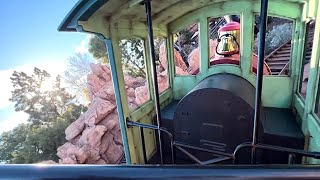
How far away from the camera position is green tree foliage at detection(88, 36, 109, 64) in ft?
65.3

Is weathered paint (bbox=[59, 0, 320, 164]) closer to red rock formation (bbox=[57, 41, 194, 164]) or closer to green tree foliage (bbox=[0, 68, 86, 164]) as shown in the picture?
red rock formation (bbox=[57, 41, 194, 164])

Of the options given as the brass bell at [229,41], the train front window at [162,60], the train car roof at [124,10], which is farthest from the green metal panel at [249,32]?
the train front window at [162,60]

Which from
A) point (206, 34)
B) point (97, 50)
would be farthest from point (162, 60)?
point (97, 50)

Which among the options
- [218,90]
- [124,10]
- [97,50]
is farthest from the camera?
[97,50]

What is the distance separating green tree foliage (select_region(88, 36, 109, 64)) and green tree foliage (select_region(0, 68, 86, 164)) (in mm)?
4619

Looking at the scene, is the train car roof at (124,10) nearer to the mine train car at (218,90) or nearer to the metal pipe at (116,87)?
the mine train car at (218,90)

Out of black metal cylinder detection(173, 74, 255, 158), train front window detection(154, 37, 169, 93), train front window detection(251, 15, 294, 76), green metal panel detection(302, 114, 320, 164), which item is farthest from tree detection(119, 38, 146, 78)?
green metal panel detection(302, 114, 320, 164)

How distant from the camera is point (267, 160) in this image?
3359mm

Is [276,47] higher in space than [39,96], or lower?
higher

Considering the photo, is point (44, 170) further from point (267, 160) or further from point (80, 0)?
point (267, 160)

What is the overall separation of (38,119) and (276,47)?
18.5 metres

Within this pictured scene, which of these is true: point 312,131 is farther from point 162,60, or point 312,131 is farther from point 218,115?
point 162,60

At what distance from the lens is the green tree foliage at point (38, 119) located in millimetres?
15273

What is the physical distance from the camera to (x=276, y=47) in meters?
10.3
